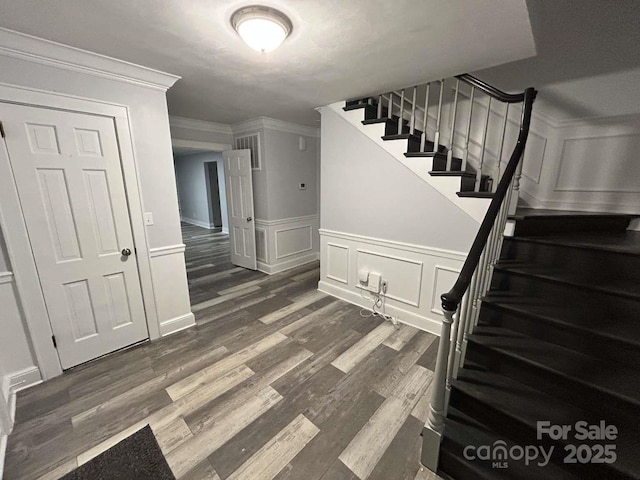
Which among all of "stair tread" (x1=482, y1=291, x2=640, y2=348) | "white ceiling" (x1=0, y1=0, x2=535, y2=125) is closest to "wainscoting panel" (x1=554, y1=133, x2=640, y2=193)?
"white ceiling" (x1=0, y1=0, x2=535, y2=125)

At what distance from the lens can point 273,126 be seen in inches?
152

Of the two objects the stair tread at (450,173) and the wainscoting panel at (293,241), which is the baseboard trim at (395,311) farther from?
the stair tread at (450,173)

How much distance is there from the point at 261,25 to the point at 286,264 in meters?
3.48

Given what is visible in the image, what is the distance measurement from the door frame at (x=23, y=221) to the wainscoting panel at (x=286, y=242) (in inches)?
79.4

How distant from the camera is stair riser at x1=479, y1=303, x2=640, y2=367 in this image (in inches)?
49.8

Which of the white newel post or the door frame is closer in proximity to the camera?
the white newel post

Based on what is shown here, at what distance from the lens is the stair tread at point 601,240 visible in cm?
155

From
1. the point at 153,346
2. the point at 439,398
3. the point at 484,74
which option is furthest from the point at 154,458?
the point at 484,74

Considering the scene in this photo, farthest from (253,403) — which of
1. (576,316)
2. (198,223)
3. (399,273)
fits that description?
(198,223)

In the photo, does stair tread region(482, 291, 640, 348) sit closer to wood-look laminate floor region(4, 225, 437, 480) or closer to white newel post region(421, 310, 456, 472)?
white newel post region(421, 310, 456, 472)

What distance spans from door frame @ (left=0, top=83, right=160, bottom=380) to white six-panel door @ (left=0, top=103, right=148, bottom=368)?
0.12 ft

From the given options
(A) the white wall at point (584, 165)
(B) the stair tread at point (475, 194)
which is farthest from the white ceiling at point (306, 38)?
(A) the white wall at point (584, 165)

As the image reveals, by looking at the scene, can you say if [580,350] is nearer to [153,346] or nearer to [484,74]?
[484,74]

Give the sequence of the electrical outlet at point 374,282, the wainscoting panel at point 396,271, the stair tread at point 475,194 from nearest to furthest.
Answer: the stair tread at point 475,194
the wainscoting panel at point 396,271
the electrical outlet at point 374,282
